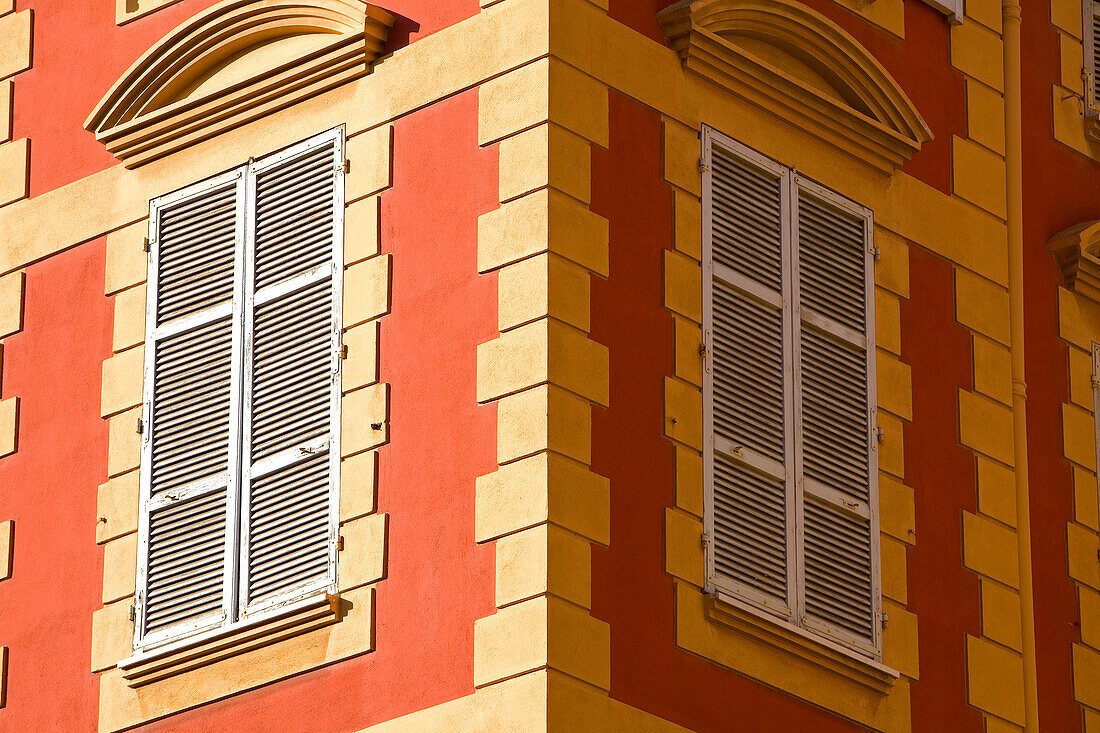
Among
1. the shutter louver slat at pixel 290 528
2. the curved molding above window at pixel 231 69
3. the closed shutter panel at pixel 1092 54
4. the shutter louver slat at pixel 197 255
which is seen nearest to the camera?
the shutter louver slat at pixel 290 528

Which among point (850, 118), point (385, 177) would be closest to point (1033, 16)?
point (850, 118)

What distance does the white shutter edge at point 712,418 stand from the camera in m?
14.2

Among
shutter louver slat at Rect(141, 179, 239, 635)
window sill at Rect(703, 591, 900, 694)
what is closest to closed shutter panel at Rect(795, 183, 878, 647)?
window sill at Rect(703, 591, 900, 694)

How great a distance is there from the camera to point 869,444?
603 inches

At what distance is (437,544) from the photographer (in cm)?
1380

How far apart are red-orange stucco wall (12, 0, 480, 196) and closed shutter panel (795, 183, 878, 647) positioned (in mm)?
3585

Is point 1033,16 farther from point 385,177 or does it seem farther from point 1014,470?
point 385,177

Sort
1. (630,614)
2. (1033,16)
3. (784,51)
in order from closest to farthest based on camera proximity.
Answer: (630,614) → (784,51) → (1033,16)

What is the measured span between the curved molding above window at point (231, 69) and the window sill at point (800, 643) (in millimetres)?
3348

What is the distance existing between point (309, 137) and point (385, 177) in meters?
0.66

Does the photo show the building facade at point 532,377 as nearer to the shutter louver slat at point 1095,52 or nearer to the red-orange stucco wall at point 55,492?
the red-orange stucco wall at point 55,492

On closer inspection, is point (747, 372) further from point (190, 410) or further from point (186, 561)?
point (186, 561)

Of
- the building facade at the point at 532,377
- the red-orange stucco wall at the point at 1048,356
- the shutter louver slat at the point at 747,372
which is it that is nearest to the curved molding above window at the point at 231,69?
the building facade at the point at 532,377

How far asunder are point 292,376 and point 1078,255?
16.2ft
